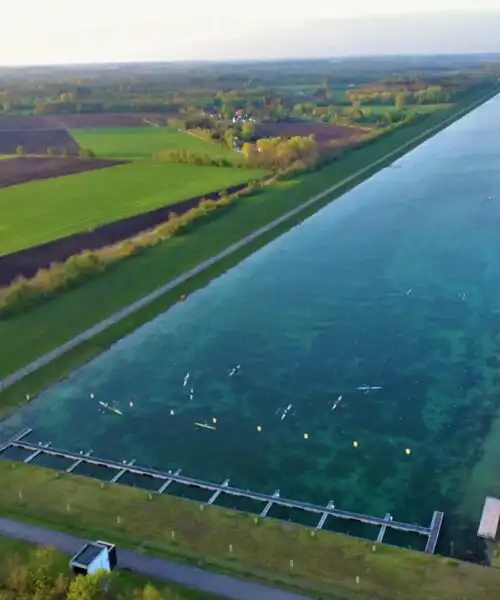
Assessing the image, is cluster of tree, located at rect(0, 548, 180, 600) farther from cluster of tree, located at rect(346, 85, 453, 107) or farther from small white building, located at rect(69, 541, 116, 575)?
cluster of tree, located at rect(346, 85, 453, 107)

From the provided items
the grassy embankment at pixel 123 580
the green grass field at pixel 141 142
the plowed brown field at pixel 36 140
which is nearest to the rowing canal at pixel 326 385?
the grassy embankment at pixel 123 580

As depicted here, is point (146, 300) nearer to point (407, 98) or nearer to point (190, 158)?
point (190, 158)

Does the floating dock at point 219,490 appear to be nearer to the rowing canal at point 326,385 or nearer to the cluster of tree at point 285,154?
the rowing canal at point 326,385

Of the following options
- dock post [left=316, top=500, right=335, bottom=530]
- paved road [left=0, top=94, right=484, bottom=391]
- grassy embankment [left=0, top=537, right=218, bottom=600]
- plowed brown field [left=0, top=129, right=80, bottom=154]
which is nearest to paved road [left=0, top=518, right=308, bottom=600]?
grassy embankment [left=0, top=537, right=218, bottom=600]

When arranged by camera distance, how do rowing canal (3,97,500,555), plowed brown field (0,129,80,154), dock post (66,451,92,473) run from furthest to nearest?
plowed brown field (0,129,80,154) < dock post (66,451,92,473) < rowing canal (3,97,500,555)

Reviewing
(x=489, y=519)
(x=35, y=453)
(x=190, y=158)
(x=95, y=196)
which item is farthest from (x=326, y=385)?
(x=190, y=158)

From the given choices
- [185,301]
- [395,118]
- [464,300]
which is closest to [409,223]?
[464,300]

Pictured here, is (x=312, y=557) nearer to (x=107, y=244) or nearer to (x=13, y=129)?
(x=107, y=244)
